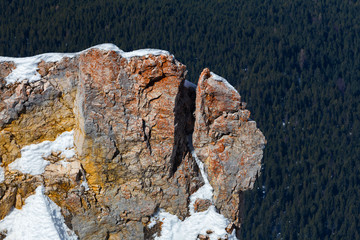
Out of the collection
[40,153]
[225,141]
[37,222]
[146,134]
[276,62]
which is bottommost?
[276,62]

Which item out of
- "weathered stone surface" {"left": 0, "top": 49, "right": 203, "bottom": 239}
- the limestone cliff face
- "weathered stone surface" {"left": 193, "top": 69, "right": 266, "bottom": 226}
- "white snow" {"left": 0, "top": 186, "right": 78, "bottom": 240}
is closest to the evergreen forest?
"weathered stone surface" {"left": 193, "top": 69, "right": 266, "bottom": 226}

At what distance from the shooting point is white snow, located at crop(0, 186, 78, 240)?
78.2 ft

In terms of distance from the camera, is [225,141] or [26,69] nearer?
[26,69]

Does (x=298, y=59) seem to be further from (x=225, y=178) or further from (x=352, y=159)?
(x=225, y=178)

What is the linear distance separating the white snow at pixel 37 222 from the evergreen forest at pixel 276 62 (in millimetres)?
77764

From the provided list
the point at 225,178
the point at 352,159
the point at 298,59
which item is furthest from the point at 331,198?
the point at 225,178

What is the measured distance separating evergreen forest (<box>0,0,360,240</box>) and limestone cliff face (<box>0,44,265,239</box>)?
76909 millimetres

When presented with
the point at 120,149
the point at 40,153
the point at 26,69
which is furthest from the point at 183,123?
the point at 26,69

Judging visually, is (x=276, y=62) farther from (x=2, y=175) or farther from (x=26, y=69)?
(x=2, y=175)

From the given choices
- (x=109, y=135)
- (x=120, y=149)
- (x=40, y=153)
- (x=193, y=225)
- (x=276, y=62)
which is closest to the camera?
(x=109, y=135)

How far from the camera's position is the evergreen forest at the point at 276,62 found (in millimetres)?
107188

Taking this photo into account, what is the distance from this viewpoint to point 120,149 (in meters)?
24.1

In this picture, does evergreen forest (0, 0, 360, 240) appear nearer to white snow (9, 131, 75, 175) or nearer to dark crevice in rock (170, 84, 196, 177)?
dark crevice in rock (170, 84, 196, 177)

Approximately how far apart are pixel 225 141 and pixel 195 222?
3063mm
